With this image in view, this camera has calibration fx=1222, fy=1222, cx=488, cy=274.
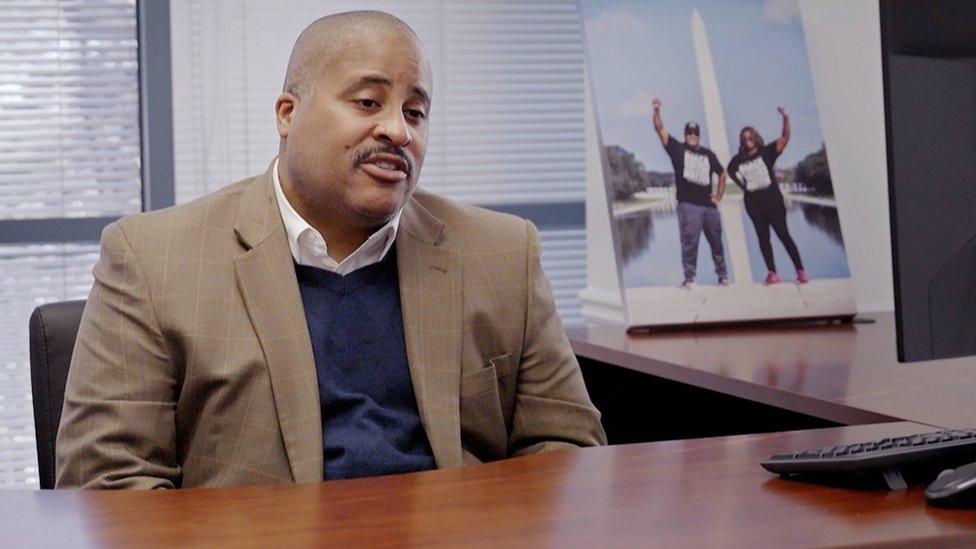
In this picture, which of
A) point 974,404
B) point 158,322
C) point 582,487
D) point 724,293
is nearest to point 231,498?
point 582,487

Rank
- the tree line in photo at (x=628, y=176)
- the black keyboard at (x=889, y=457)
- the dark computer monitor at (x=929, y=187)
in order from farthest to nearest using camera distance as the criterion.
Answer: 1. the tree line in photo at (x=628, y=176)
2. the dark computer monitor at (x=929, y=187)
3. the black keyboard at (x=889, y=457)

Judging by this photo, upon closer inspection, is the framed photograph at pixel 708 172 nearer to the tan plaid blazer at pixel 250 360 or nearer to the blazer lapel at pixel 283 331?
the tan plaid blazer at pixel 250 360

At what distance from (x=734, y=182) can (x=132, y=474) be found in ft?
5.58

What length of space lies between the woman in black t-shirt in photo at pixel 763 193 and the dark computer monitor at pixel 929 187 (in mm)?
1422

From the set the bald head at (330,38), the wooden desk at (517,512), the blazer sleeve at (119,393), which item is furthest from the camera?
the bald head at (330,38)

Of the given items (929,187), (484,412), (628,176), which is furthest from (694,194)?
(929,187)

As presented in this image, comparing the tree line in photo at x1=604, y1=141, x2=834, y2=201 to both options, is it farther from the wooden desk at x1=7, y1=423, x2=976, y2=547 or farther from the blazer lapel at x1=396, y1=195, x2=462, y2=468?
the wooden desk at x1=7, y1=423, x2=976, y2=547

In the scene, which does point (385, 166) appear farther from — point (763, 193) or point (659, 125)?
point (763, 193)

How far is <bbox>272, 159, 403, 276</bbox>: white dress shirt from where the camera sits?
77.5 inches

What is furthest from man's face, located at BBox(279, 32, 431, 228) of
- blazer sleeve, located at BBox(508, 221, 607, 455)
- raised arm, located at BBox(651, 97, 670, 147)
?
raised arm, located at BBox(651, 97, 670, 147)

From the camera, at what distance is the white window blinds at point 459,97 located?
161 inches

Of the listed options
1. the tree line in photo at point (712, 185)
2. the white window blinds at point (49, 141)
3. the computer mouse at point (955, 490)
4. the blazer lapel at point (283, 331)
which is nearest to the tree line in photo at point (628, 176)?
the tree line in photo at point (712, 185)

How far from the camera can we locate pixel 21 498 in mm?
1394

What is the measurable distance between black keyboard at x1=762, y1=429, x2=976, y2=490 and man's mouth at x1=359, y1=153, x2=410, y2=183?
78 cm
